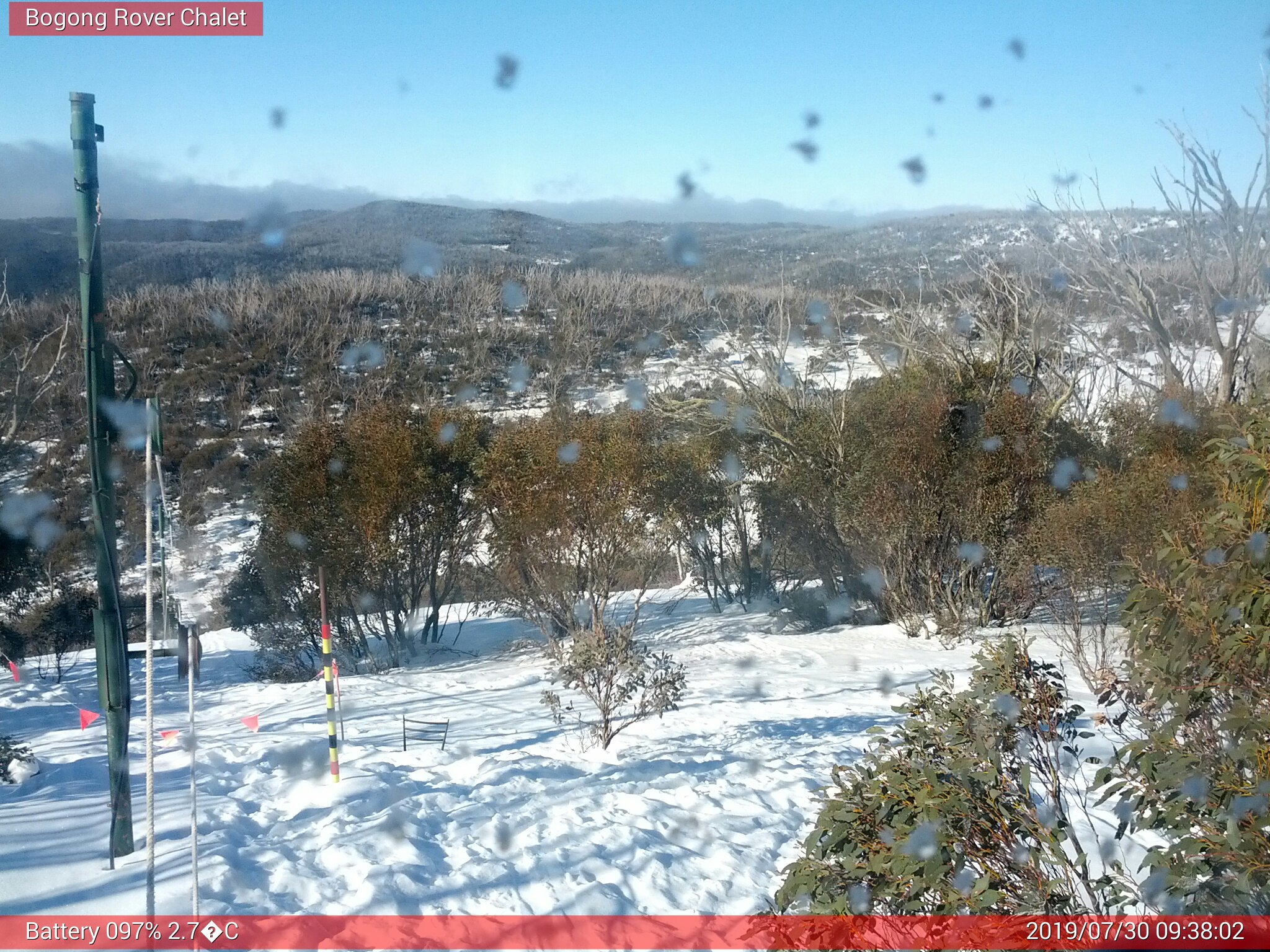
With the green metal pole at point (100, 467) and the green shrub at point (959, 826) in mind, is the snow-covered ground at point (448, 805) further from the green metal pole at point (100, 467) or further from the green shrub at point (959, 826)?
the green metal pole at point (100, 467)

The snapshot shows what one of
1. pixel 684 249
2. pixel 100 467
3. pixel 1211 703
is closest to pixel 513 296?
pixel 684 249

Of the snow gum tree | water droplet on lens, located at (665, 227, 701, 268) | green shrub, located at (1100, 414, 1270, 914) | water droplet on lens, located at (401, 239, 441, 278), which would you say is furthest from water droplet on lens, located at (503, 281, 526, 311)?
green shrub, located at (1100, 414, 1270, 914)

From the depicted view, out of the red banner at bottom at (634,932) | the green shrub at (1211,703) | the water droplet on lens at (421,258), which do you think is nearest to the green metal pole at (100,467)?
the red banner at bottom at (634,932)

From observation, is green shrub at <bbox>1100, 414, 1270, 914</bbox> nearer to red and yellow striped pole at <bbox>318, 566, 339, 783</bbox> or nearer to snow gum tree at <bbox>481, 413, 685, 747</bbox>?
red and yellow striped pole at <bbox>318, 566, 339, 783</bbox>

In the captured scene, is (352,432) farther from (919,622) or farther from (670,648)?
(919,622)

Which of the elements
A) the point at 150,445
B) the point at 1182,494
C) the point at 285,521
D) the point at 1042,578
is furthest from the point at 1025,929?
the point at 285,521

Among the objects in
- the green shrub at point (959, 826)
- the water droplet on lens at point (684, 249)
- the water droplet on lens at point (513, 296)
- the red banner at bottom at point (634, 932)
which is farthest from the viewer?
the water droplet on lens at point (684, 249)

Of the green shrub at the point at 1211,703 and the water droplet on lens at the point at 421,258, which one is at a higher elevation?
the water droplet on lens at the point at 421,258
